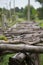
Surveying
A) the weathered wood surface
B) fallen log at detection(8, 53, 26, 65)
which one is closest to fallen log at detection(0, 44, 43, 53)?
the weathered wood surface

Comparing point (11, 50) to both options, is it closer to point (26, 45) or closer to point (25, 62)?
point (26, 45)

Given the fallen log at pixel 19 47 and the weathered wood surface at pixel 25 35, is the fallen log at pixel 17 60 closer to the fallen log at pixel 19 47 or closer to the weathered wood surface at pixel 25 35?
the weathered wood surface at pixel 25 35

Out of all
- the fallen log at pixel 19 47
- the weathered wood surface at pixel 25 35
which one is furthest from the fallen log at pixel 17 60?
the fallen log at pixel 19 47

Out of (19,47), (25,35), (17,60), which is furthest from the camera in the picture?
(25,35)

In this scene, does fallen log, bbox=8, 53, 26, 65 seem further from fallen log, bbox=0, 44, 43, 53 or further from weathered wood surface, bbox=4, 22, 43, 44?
fallen log, bbox=0, 44, 43, 53

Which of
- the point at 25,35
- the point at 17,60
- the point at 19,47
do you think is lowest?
the point at 17,60

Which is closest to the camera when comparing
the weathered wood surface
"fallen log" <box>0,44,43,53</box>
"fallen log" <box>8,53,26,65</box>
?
"fallen log" <box>0,44,43,53</box>

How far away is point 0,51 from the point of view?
3.98 m

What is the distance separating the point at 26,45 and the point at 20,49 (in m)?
0.12

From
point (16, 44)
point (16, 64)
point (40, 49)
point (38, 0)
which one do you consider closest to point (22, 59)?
point (16, 64)

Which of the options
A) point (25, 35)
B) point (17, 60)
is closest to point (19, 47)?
point (17, 60)

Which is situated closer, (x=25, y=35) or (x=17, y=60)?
(x=17, y=60)

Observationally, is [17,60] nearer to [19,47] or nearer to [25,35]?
[19,47]

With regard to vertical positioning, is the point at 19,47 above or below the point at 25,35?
above
